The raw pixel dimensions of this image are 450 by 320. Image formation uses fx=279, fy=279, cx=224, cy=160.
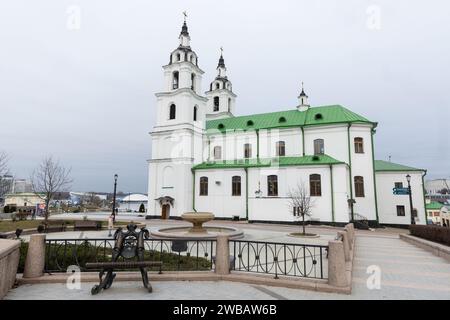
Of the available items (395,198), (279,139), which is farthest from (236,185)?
(395,198)

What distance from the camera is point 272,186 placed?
1256 inches

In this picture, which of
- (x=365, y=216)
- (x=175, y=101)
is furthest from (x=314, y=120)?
(x=175, y=101)

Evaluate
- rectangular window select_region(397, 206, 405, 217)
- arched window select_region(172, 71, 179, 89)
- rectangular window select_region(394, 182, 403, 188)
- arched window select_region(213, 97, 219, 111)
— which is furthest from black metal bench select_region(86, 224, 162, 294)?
arched window select_region(213, 97, 219, 111)

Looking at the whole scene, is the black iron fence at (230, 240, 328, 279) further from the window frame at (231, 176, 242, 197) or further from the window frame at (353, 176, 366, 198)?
the window frame at (231, 176, 242, 197)

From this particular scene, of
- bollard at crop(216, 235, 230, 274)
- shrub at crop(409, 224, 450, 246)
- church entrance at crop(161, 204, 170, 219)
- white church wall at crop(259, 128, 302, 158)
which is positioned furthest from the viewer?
church entrance at crop(161, 204, 170, 219)

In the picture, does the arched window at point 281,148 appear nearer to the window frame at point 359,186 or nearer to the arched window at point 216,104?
the window frame at point 359,186

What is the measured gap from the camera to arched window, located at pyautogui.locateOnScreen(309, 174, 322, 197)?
29266 millimetres

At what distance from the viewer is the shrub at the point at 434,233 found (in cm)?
1358

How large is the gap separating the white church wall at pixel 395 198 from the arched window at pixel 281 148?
11.2 metres

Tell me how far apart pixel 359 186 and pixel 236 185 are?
13.7 m

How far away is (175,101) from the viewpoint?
122ft

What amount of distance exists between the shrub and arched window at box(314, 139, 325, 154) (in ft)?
48.7

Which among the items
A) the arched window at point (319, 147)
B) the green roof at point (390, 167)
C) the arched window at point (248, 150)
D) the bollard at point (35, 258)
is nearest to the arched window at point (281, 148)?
the arched window at point (248, 150)

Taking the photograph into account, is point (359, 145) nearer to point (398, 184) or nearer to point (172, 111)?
point (398, 184)
